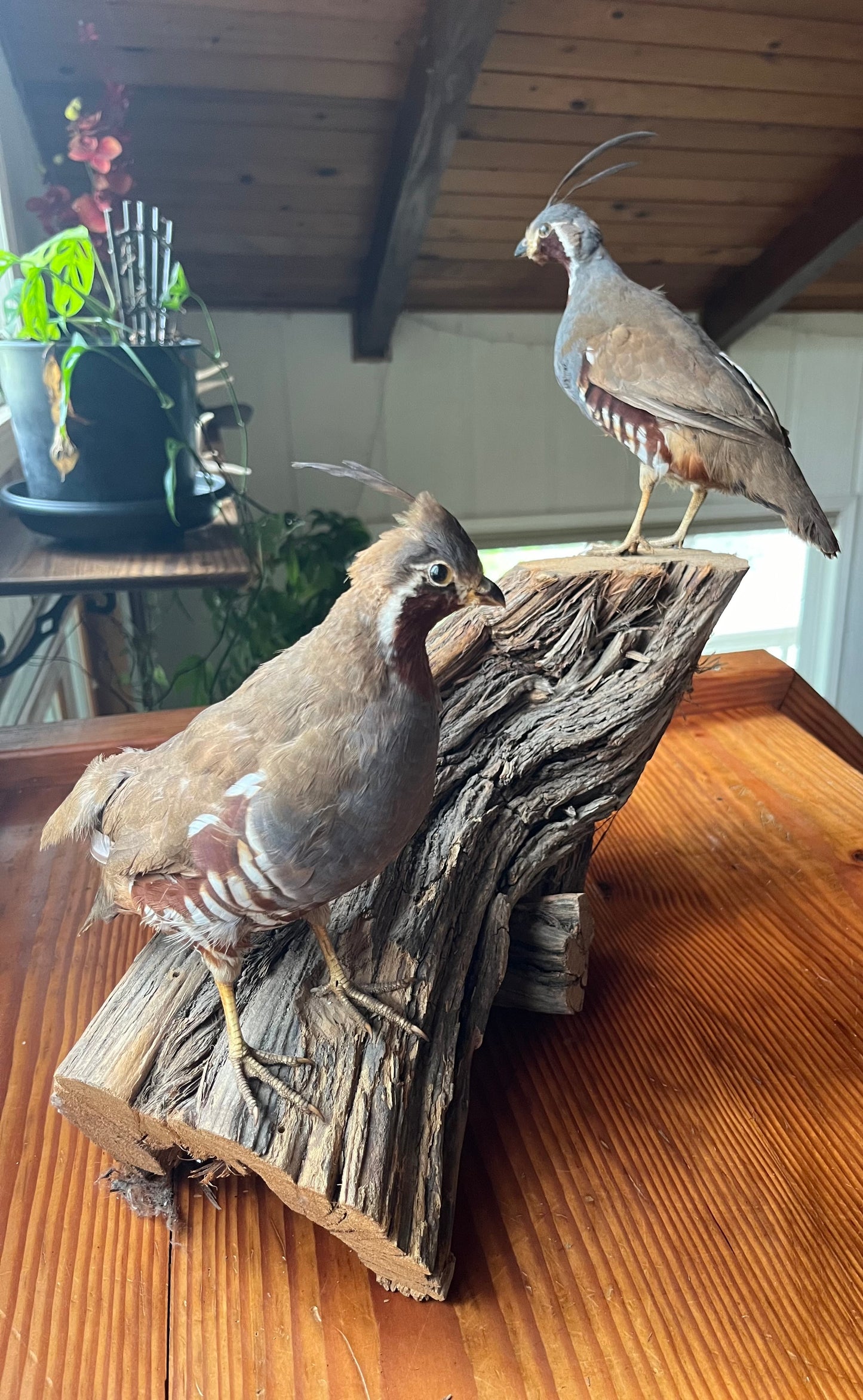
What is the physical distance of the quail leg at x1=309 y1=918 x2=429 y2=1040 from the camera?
0.77 metres

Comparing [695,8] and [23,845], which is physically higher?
[695,8]

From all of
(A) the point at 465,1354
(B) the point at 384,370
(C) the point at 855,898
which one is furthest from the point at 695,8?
(A) the point at 465,1354

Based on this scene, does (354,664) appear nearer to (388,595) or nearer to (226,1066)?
(388,595)

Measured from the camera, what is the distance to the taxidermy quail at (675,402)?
1060mm

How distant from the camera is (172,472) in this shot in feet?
4.59

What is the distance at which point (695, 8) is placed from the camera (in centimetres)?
176

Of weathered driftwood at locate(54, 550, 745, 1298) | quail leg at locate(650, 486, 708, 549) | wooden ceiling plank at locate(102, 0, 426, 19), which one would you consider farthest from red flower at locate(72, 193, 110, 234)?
quail leg at locate(650, 486, 708, 549)

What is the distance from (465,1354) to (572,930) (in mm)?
410

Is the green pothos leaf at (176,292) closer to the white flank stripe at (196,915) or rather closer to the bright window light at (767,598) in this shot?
the white flank stripe at (196,915)

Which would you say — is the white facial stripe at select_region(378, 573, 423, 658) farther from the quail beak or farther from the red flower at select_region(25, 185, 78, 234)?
the red flower at select_region(25, 185, 78, 234)

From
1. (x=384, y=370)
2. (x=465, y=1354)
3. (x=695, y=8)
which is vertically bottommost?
(x=465, y=1354)

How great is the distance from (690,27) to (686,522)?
126 centimetres

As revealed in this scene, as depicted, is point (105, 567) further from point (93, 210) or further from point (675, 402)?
point (675, 402)

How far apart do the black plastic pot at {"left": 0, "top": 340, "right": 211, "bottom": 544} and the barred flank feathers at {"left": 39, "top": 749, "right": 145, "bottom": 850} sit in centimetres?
77
